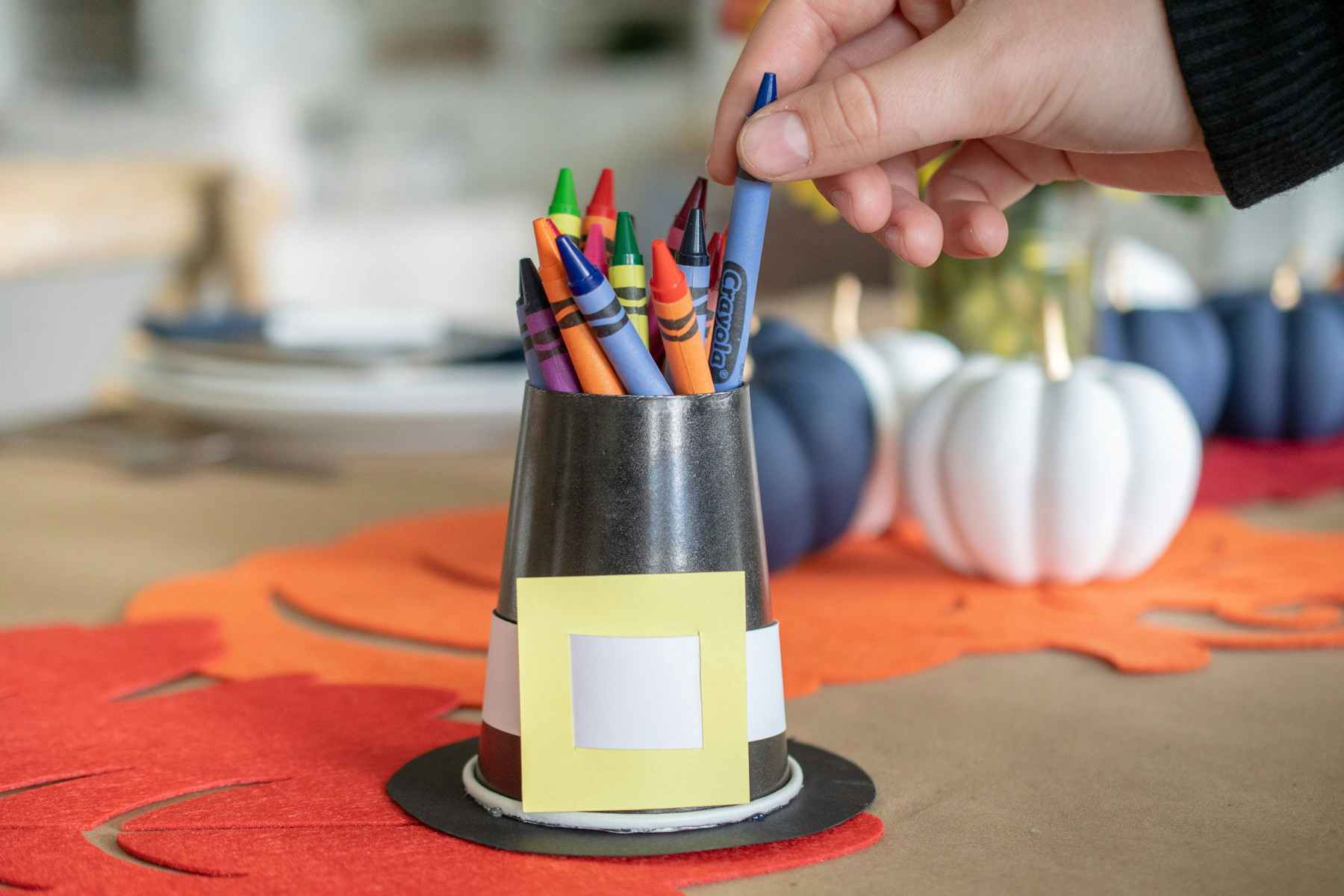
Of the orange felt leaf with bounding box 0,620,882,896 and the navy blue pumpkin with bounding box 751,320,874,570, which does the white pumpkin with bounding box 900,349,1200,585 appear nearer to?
the navy blue pumpkin with bounding box 751,320,874,570

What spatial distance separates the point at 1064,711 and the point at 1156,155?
27 centimetres

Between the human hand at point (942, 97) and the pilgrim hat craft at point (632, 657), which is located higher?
the human hand at point (942, 97)

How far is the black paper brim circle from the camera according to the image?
490mm

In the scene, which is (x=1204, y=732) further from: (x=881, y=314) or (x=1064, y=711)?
(x=881, y=314)

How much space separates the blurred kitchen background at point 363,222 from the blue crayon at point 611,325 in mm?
647

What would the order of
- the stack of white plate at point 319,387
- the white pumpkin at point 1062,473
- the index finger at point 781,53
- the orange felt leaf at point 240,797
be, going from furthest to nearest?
1. the stack of white plate at point 319,387
2. the white pumpkin at point 1062,473
3. the index finger at point 781,53
4. the orange felt leaf at point 240,797

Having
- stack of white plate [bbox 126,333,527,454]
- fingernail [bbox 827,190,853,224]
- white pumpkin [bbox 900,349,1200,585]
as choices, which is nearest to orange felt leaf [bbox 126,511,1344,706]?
white pumpkin [bbox 900,349,1200,585]

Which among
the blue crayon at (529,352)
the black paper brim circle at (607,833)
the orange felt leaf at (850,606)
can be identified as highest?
the blue crayon at (529,352)

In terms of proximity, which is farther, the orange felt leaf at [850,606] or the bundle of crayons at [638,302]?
the orange felt leaf at [850,606]

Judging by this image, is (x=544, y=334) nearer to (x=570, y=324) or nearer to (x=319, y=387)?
(x=570, y=324)

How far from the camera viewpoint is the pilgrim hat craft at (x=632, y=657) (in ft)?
1.65

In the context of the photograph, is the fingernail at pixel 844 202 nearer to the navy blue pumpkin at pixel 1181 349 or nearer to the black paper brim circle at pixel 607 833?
the black paper brim circle at pixel 607 833

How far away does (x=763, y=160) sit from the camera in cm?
51

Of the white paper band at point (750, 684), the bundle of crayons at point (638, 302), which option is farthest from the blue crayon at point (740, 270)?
the white paper band at point (750, 684)
